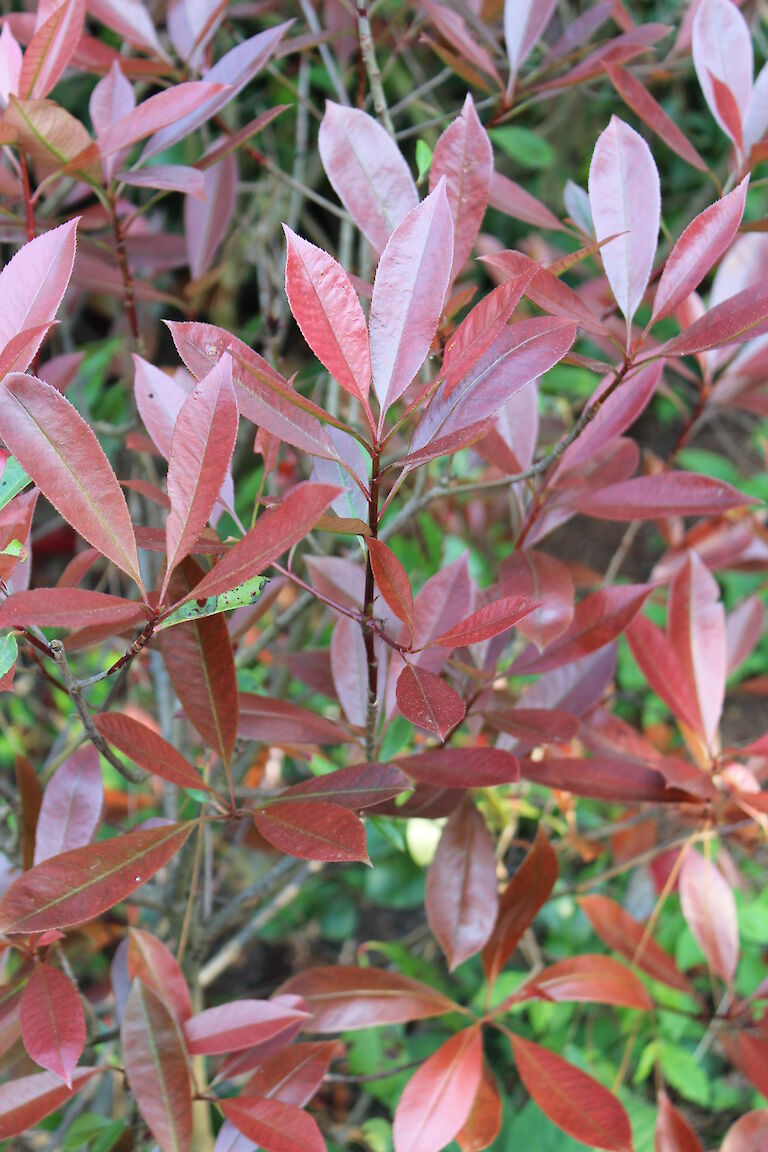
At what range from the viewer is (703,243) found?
547 millimetres

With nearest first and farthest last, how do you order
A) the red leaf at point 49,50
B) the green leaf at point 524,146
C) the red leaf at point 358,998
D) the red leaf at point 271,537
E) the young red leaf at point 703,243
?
the red leaf at point 271,537 → the young red leaf at point 703,243 → the red leaf at point 49,50 → the red leaf at point 358,998 → the green leaf at point 524,146

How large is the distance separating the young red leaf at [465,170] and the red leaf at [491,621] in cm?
25

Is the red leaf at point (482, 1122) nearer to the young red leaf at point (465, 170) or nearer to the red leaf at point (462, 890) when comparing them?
the red leaf at point (462, 890)

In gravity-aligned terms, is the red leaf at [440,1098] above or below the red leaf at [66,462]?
below

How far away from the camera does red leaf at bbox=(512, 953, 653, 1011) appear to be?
2.56 ft

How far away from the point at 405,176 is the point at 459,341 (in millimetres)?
201

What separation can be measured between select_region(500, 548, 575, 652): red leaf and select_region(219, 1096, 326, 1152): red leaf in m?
0.36

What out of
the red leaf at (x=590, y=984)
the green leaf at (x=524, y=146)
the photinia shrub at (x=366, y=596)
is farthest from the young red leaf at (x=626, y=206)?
the green leaf at (x=524, y=146)

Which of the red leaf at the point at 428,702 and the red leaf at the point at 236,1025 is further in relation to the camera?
the red leaf at the point at 236,1025

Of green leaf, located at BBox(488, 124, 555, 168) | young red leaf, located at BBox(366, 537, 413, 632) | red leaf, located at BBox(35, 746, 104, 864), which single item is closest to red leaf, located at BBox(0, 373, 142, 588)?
young red leaf, located at BBox(366, 537, 413, 632)

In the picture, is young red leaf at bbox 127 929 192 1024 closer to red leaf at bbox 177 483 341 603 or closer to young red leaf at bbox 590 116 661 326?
red leaf at bbox 177 483 341 603

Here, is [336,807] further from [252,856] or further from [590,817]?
[252,856]

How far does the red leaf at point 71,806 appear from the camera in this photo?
681 millimetres

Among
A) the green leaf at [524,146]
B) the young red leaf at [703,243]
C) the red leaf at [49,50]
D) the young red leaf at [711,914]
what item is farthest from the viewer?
the green leaf at [524,146]
